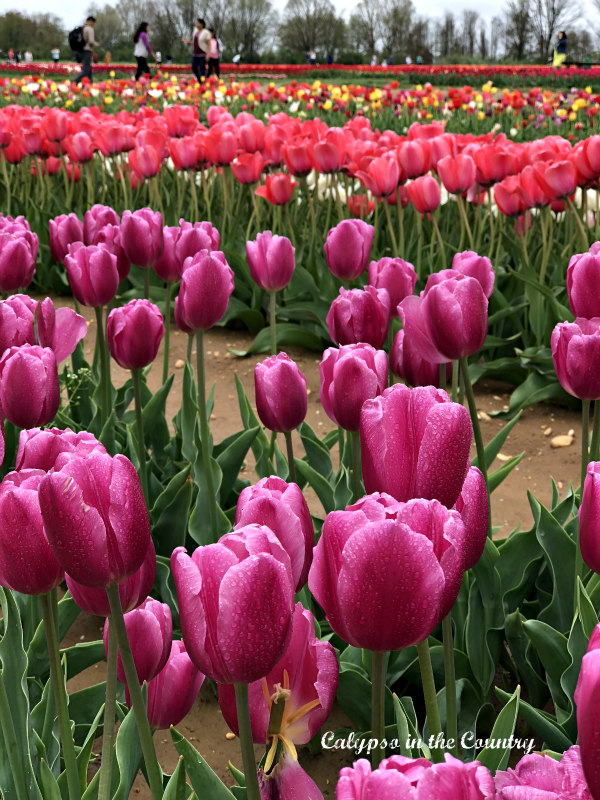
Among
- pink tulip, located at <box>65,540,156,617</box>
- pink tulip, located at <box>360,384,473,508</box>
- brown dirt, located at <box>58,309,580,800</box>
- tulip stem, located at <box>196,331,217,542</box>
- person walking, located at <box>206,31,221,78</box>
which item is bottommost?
brown dirt, located at <box>58,309,580,800</box>

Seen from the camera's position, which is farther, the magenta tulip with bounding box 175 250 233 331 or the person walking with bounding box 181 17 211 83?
the person walking with bounding box 181 17 211 83

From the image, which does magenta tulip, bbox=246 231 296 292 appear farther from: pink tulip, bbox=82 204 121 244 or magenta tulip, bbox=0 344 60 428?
magenta tulip, bbox=0 344 60 428

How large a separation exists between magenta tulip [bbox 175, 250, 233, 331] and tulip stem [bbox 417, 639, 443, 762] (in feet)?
3.48

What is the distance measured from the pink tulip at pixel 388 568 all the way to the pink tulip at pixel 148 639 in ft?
1.06

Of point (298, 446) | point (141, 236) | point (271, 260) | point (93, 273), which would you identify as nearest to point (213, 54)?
point (298, 446)

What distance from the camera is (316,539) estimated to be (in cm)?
208

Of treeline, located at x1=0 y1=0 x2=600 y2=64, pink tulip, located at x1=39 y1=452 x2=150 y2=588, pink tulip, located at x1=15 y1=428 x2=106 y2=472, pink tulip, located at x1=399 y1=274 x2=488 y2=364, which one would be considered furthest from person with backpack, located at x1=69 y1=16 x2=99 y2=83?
treeline, located at x1=0 y1=0 x2=600 y2=64

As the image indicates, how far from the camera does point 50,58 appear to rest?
60.3 m

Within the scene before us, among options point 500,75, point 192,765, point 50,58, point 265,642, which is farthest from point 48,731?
point 50,58

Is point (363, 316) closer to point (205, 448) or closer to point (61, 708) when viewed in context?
point (205, 448)

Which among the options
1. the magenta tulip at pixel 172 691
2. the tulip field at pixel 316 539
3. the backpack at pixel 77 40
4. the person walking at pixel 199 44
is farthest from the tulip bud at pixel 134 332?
the backpack at pixel 77 40

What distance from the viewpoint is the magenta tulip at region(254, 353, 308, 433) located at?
1.55m

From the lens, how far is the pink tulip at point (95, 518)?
773 mm

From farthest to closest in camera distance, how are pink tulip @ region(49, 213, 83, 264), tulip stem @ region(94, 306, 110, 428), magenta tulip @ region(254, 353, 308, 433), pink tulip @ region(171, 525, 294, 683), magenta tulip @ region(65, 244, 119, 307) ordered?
1. pink tulip @ region(49, 213, 83, 264)
2. tulip stem @ region(94, 306, 110, 428)
3. magenta tulip @ region(65, 244, 119, 307)
4. magenta tulip @ region(254, 353, 308, 433)
5. pink tulip @ region(171, 525, 294, 683)
